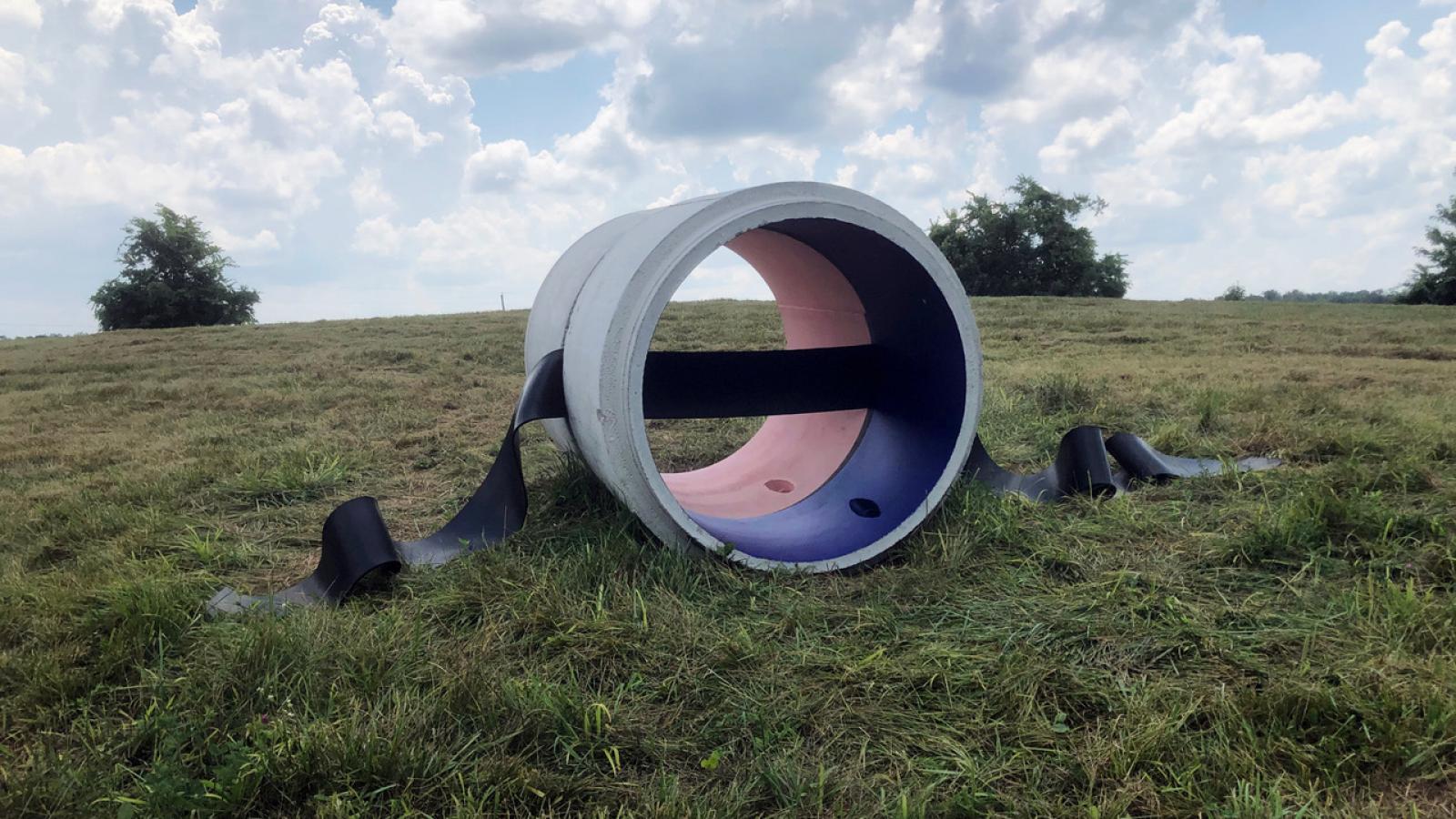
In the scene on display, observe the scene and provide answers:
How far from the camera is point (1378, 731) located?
5.77 feet

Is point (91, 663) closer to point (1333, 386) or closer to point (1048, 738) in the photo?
point (1048, 738)

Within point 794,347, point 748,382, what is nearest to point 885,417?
point 748,382

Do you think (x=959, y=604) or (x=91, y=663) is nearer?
(x=91, y=663)

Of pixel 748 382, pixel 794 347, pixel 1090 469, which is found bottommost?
pixel 1090 469

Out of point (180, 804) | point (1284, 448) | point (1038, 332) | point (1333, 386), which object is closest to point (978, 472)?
point (1284, 448)

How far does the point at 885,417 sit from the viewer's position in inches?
149

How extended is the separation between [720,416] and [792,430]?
88cm

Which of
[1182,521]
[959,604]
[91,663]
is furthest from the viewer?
Result: [1182,521]

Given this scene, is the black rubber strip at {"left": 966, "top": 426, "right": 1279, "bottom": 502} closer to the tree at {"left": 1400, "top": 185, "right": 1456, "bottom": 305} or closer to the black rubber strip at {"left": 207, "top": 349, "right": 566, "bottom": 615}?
the black rubber strip at {"left": 207, "top": 349, "right": 566, "bottom": 615}

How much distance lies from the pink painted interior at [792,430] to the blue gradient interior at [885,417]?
0.31 ft

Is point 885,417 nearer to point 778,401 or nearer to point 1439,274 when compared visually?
point 778,401

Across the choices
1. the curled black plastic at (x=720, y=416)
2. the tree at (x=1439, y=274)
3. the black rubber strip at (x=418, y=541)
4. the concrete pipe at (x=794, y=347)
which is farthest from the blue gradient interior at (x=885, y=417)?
the tree at (x=1439, y=274)

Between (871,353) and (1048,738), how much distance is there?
85.1 inches

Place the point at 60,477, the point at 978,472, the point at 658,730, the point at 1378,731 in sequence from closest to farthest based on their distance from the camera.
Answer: the point at 1378,731 → the point at 658,730 → the point at 978,472 → the point at 60,477
